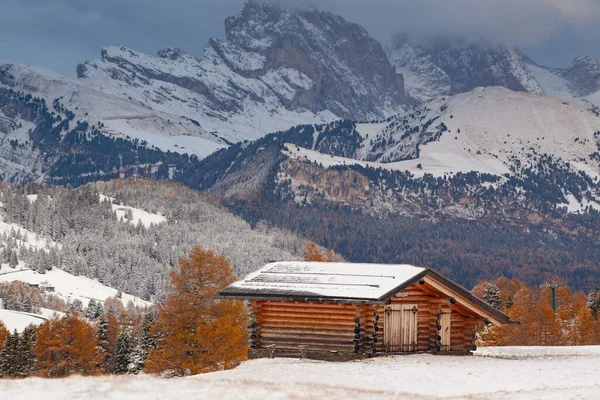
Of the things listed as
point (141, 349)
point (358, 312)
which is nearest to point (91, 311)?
point (141, 349)

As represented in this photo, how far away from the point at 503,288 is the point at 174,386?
17721 cm

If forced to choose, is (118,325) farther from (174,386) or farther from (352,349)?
(174,386)

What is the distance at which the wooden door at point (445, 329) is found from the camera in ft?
132

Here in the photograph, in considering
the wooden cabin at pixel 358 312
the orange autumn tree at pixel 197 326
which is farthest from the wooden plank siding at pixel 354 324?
the orange autumn tree at pixel 197 326

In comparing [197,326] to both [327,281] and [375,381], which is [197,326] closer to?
[327,281]

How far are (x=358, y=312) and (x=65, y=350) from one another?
60220 millimetres

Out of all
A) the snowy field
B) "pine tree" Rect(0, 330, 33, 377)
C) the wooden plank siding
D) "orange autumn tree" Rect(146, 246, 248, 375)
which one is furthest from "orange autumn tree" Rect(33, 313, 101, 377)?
the snowy field

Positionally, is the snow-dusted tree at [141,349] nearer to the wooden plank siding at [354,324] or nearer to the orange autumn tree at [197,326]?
the orange autumn tree at [197,326]

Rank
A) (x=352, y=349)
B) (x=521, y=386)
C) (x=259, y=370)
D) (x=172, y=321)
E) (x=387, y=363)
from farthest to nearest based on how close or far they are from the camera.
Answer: (x=172, y=321) → (x=352, y=349) → (x=387, y=363) → (x=259, y=370) → (x=521, y=386)

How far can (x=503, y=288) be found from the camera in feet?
639

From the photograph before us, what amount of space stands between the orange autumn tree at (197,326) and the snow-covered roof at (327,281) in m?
6.08

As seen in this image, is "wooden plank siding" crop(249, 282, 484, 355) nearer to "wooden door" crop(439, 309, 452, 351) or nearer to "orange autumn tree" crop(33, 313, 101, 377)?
"wooden door" crop(439, 309, 452, 351)

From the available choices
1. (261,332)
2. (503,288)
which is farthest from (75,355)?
(503,288)

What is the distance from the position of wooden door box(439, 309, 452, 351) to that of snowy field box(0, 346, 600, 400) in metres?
1.40
